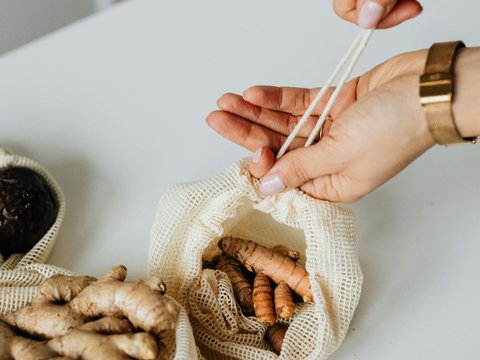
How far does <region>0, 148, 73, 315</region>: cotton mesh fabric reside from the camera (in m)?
0.65

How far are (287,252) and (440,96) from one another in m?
0.23

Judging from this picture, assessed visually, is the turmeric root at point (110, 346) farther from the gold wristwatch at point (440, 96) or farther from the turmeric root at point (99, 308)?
the gold wristwatch at point (440, 96)

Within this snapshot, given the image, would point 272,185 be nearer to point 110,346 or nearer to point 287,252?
point 287,252

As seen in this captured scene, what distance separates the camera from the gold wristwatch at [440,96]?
61 cm

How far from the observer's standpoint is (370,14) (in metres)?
0.61

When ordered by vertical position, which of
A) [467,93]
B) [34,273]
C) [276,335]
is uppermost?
[467,93]

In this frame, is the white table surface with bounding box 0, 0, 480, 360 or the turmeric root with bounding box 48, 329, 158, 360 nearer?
the turmeric root with bounding box 48, 329, 158, 360

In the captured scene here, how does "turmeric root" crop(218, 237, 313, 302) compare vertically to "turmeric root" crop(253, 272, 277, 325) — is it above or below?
above

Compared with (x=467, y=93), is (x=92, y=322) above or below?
below

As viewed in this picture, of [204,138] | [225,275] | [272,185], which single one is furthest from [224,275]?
[204,138]

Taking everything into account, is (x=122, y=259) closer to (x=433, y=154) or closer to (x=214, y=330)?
(x=214, y=330)

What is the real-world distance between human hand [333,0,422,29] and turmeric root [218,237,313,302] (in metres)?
0.25

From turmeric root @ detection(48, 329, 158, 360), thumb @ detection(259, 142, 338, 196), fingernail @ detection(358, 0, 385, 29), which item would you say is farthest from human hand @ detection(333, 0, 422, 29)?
turmeric root @ detection(48, 329, 158, 360)

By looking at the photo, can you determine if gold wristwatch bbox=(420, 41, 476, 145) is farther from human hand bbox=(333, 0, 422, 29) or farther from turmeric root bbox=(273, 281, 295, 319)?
turmeric root bbox=(273, 281, 295, 319)
